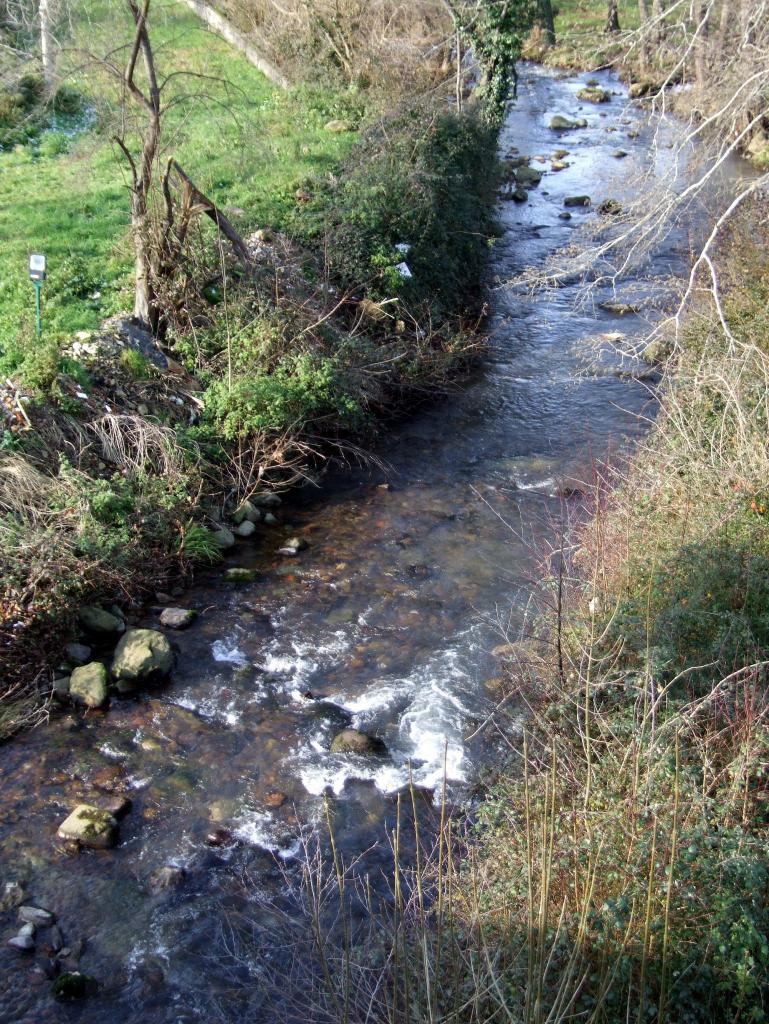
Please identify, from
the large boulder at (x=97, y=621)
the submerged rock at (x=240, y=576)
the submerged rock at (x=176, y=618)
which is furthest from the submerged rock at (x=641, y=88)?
the large boulder at (x=97, y=621)

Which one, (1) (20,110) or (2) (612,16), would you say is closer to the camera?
(1) (20,110)

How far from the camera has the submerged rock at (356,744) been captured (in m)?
7.43

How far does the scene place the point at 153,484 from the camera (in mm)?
9672

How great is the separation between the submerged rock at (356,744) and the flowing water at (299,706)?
75 millimetres

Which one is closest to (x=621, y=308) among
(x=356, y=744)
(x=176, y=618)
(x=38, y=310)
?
(x=38, y=310)

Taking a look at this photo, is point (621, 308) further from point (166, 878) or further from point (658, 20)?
point (166, 878)

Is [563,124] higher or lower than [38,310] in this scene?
higher

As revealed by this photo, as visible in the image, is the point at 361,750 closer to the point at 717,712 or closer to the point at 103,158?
the point at 717,712

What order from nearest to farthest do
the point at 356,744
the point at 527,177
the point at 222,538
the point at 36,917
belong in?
the point at 36,917 → the point at 356,744 → the point at 222,538 → the point at 527,177

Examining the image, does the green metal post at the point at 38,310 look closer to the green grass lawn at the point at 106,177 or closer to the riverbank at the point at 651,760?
the green grass lawn at the point at 106,177

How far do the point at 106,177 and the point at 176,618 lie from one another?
992cm

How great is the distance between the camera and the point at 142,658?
8055mm

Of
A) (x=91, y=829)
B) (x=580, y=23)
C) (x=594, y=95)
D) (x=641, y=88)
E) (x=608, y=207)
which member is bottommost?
(x=91, y=829)

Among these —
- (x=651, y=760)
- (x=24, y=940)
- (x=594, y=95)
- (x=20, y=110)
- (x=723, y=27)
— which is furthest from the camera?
(x=594, y=95)
